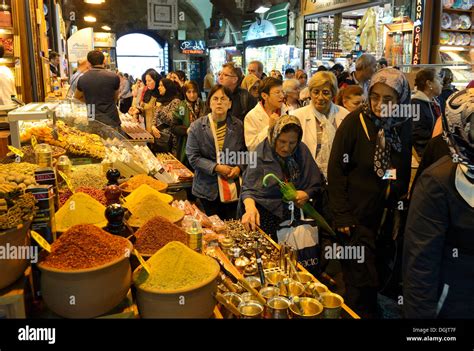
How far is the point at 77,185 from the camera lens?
8.28ft

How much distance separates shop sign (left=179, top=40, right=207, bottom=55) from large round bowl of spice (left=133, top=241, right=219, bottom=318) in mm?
21428

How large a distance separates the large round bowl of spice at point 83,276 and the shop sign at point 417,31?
25.0ft

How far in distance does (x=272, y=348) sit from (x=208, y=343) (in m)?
0.21

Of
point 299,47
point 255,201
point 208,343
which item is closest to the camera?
point 208,343

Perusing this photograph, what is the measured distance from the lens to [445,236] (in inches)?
64.1

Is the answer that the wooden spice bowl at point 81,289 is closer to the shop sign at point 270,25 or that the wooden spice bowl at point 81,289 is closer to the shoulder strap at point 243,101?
the shoulder strap at point 243,101

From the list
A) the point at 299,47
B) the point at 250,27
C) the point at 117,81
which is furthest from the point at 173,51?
the point at 117,81

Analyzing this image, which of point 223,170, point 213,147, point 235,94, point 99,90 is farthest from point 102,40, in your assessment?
point 223,170

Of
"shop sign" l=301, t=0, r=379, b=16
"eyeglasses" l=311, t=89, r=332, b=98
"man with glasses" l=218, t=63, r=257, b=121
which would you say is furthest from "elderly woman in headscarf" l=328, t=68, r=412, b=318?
"shop sign" l=301, t=0, r=379, b=16

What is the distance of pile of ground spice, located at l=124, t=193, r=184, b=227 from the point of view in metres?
1.83

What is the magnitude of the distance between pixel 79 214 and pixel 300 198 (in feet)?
4.69

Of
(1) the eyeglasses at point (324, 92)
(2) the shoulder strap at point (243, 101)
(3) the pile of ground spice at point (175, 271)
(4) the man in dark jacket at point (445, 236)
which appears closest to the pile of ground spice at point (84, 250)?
(3) the pile of ground spice at point (175, 271)

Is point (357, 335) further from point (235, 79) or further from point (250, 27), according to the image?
point (250, 27)

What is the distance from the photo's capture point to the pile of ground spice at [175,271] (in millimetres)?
1352
